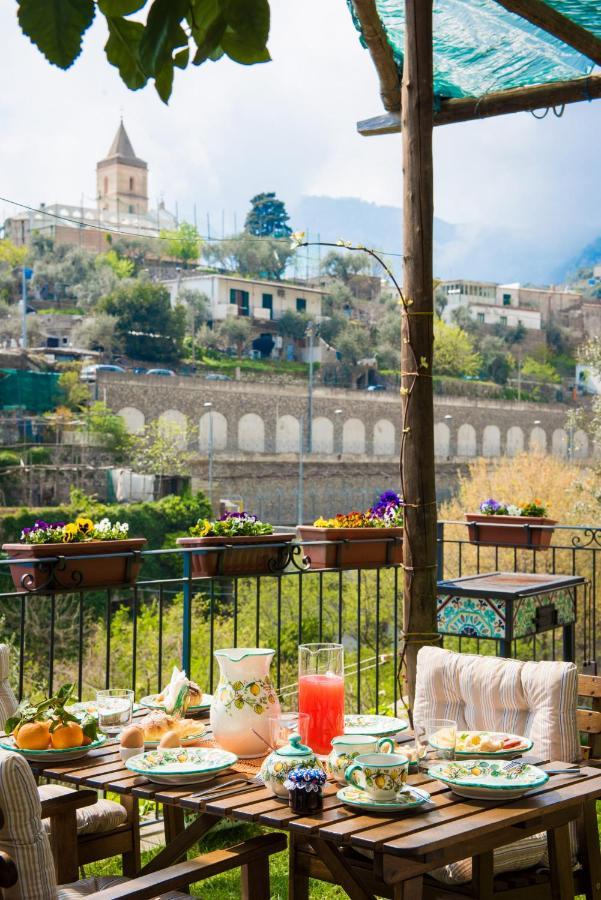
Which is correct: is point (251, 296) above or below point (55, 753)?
above

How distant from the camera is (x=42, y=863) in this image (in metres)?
1.56

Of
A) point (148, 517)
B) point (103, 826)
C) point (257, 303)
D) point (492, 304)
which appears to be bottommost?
point (148, 517)

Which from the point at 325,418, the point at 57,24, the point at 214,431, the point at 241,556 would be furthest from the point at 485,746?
the point at 325,418

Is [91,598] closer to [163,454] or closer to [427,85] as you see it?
[163,454]

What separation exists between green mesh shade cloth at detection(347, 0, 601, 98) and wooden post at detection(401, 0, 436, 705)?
586 millimetres

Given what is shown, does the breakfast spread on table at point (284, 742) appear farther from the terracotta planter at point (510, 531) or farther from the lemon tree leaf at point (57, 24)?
the terracotta planter at point (510, 531)

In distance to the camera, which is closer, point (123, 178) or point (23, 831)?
point (23, 831)

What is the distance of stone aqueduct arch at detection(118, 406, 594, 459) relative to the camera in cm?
4079

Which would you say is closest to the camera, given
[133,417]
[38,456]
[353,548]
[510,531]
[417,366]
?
[417,366]

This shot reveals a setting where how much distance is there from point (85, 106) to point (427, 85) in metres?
108

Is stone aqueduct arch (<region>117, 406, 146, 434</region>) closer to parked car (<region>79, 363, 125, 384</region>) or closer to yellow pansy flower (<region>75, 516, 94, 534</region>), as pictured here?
parked car (<region>79, 363, 125, 384</region>)

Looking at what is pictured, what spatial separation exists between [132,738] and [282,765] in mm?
362

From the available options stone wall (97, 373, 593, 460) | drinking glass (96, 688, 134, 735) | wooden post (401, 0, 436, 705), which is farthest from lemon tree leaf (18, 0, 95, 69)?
stone wall (97, 373, 593, 460)

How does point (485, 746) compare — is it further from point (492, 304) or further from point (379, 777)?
point (492, 304)
